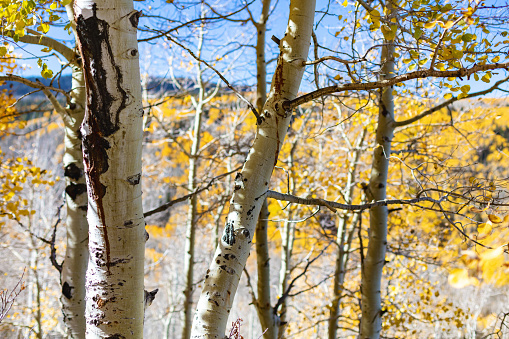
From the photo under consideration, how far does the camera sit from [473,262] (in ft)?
3.06

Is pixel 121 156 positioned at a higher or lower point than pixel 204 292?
higher

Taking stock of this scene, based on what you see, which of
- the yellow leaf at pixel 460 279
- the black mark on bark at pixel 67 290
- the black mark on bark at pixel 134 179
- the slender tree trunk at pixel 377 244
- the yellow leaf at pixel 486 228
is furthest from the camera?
the slender tree trunk at pixel 377 244

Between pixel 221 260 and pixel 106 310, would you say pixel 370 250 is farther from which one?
pixel 106 310

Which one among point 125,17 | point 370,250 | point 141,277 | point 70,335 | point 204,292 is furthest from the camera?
point 370,250

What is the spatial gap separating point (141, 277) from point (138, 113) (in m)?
0.62

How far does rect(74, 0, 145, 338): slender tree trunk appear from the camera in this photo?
1125 mm

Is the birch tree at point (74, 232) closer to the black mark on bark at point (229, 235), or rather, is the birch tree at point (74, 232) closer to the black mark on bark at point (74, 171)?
the black mark on bark at point (74, 171)

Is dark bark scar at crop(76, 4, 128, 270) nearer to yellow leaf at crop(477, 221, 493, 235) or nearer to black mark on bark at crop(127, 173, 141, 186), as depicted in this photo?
black mark on bark at crop(127, 173, 141, 186)

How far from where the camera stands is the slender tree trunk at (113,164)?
3.69 ft

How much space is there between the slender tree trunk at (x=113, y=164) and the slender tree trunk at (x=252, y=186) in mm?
307

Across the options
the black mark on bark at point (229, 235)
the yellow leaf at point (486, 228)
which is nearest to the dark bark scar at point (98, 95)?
the black mark on bark at point (229, 235)

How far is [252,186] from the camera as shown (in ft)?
5.02

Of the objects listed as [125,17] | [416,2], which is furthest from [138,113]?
[416,2]

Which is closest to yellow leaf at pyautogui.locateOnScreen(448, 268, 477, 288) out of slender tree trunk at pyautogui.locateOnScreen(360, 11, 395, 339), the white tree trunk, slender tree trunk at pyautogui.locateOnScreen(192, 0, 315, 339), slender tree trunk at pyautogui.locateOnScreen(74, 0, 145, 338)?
slender tree trunk at pyautogui.locateOnScreen(192, 0, 315, 339)
